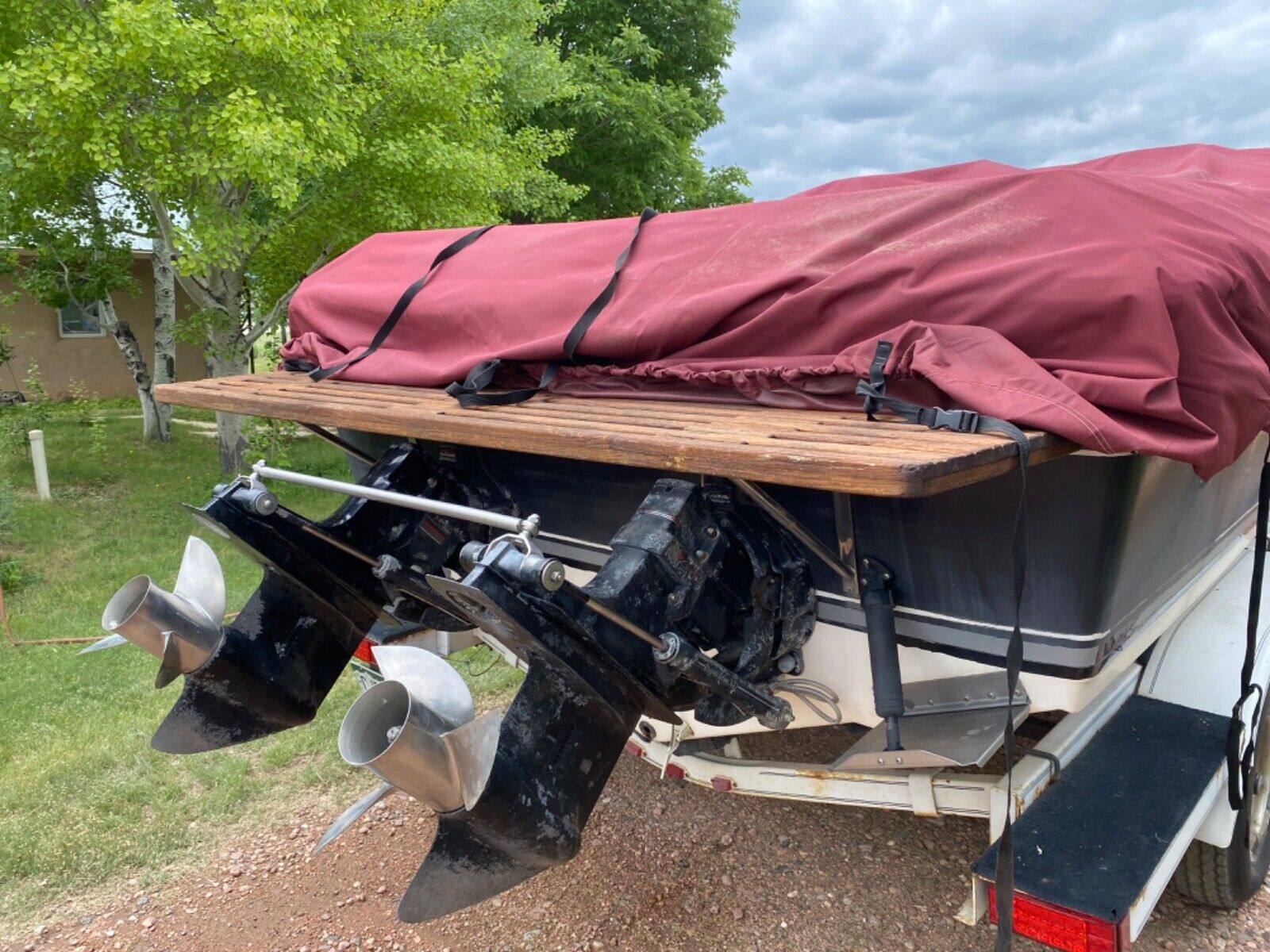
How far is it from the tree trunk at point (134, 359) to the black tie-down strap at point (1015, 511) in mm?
10899

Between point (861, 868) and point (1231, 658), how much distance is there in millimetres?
1292

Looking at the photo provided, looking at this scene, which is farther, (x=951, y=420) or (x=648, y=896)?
(x=648, y=896)

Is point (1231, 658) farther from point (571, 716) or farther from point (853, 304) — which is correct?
point (571, 716)

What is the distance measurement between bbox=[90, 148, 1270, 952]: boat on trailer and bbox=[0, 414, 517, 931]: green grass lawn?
0.94m

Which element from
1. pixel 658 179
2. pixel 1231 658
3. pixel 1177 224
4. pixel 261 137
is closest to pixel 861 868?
pixel 1231 658

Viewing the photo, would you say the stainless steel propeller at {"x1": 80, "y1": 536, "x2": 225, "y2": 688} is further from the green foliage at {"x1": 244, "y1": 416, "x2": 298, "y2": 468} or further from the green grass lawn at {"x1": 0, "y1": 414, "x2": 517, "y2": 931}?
the green foliage at {"x1": 244, "y1": 416, "x2": 298, "y2": 468}

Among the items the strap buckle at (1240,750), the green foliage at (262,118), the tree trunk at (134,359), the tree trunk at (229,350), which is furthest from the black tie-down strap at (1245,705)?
the tree trunk at (134,359)

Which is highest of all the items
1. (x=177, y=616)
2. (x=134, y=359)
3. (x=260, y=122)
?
(x=260, y=122)

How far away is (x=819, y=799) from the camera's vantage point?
2516 mm

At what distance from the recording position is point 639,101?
13.2 metres

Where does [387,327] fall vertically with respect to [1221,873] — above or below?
above

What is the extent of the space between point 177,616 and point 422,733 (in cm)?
123

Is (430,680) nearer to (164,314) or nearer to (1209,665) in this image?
(1209,665)

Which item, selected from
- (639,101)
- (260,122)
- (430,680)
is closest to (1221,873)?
(430,680)
